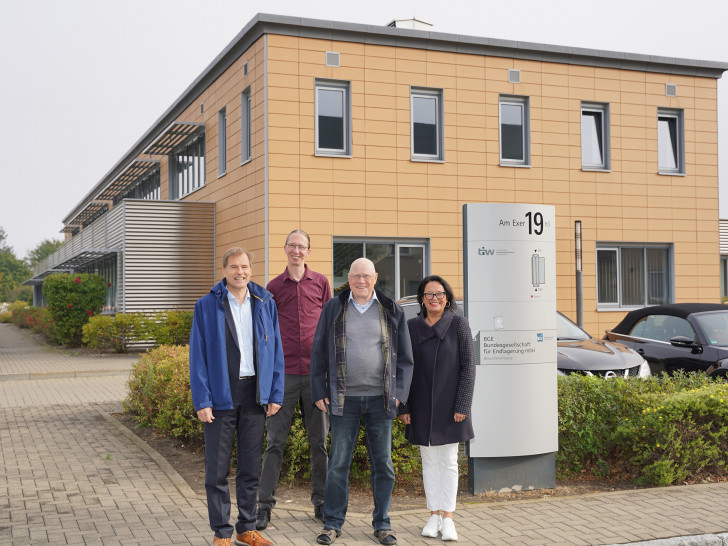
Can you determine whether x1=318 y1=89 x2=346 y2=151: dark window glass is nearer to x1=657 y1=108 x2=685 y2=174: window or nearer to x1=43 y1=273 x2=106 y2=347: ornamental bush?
x1=657 y1=108 x2=685 y2=174: window

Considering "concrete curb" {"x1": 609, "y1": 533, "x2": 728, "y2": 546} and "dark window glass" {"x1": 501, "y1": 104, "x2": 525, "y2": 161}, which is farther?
"dark window glass" {"x1": 501, "y1": 104, "x2": 525, "y2": 161}

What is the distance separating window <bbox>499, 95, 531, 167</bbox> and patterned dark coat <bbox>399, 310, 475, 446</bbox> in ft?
49.0

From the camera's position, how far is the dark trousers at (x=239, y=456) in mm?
5035

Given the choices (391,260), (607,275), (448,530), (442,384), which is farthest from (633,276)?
(448,530)

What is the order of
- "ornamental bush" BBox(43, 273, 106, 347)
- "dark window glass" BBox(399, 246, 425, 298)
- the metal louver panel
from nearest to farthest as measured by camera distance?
"dark window glass" BBox(399, 246, 425, 298) < "ornamental bush" BBox(43, 273, 106, 347) < the metal louver panel

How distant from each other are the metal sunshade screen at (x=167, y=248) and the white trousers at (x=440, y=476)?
17.5m

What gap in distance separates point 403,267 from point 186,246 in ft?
23.4

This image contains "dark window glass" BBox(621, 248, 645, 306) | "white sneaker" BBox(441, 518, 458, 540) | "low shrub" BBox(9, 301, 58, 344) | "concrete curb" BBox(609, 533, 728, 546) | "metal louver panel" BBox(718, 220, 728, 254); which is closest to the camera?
"concrete curb" BBox(609, 533, 728, 546)

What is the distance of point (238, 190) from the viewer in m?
19.8

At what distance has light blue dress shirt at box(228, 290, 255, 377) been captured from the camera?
5148 millimetres

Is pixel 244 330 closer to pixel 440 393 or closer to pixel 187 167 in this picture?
pixel 440 393

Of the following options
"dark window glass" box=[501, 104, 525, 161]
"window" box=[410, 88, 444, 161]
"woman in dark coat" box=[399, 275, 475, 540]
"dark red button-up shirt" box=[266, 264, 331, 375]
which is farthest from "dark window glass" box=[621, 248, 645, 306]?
"dark red button-up shirt" box=[266, 264, 331, 375]

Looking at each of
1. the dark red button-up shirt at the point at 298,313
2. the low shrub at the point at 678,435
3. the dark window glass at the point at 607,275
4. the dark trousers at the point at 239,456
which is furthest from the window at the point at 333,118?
the dark trousers at the point at 239,456

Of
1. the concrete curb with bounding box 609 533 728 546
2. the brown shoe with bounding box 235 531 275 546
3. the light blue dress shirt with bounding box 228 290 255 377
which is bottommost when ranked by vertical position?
the concrete curb with bounding box 609 533 728 546
